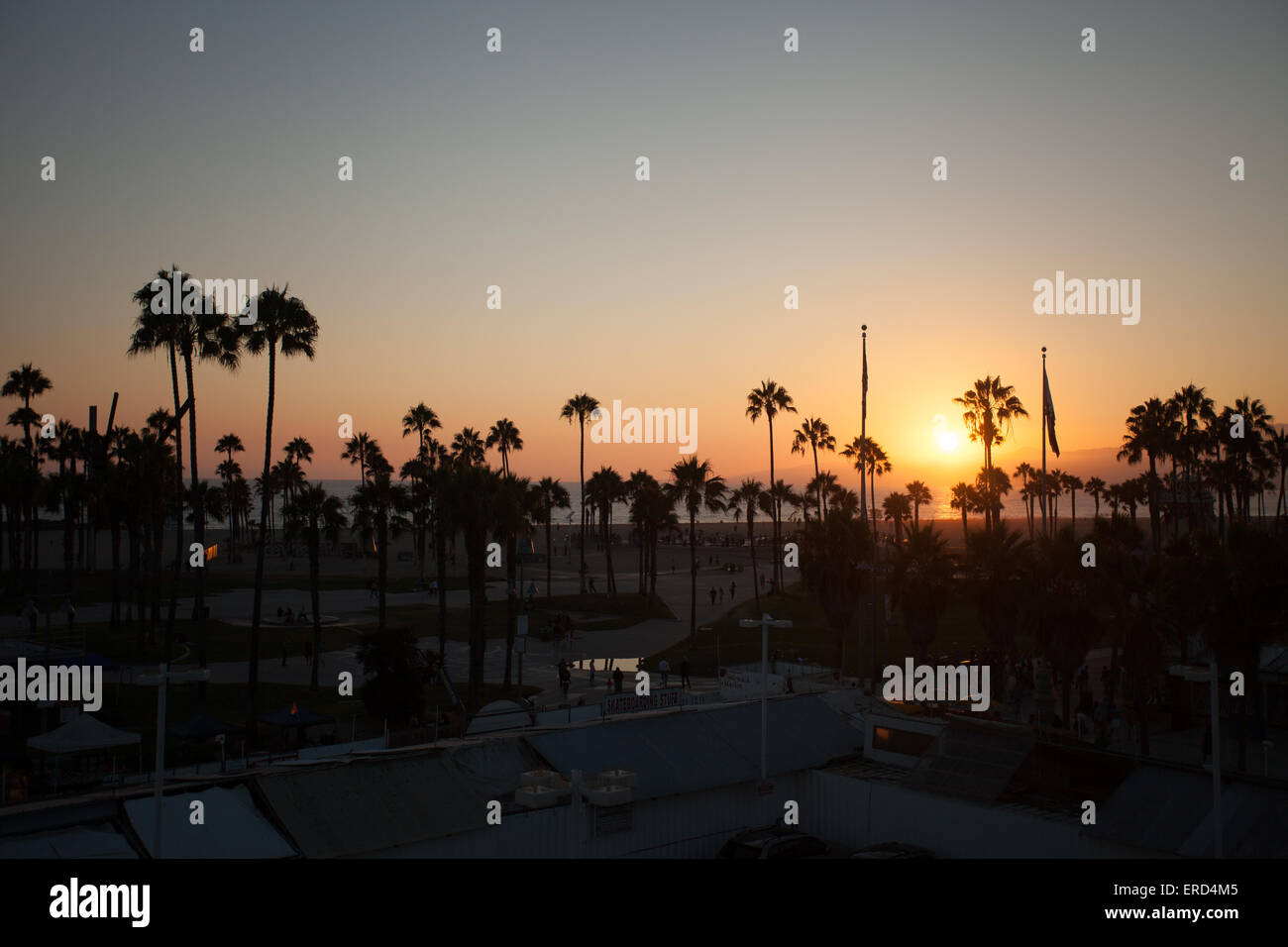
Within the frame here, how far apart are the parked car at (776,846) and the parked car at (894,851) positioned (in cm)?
77

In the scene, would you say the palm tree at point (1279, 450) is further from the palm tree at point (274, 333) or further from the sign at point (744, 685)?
the palm tree at point (274, 333)

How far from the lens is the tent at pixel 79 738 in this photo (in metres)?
22.5

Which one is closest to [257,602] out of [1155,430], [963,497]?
[1155,430]

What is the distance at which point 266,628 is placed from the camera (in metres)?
53.8

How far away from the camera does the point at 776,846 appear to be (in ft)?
60.1

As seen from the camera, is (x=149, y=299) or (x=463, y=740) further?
(x=149, y=299)

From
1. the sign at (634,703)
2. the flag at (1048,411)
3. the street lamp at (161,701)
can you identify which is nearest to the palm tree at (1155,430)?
the flag at (1048,411)

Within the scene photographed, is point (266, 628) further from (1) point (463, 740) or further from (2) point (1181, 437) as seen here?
(2) point (1181, 437)

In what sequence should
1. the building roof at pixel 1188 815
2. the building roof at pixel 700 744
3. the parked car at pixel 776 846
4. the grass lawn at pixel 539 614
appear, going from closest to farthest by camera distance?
the building roof at pixel 1188 815, the parked car at pixel 776 846, the building roof at pixel 700 744, the grass lawn at pixel 539 614

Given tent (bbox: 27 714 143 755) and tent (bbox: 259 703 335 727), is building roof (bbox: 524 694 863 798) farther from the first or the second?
tent (bbox: 27 714 143 755)

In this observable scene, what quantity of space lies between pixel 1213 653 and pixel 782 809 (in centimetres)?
1028

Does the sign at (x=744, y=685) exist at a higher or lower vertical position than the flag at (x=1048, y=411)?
lower

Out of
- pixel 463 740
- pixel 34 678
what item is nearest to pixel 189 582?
pixel 34 678

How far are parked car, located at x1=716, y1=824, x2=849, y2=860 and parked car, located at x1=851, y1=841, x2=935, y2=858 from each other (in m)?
0.77
